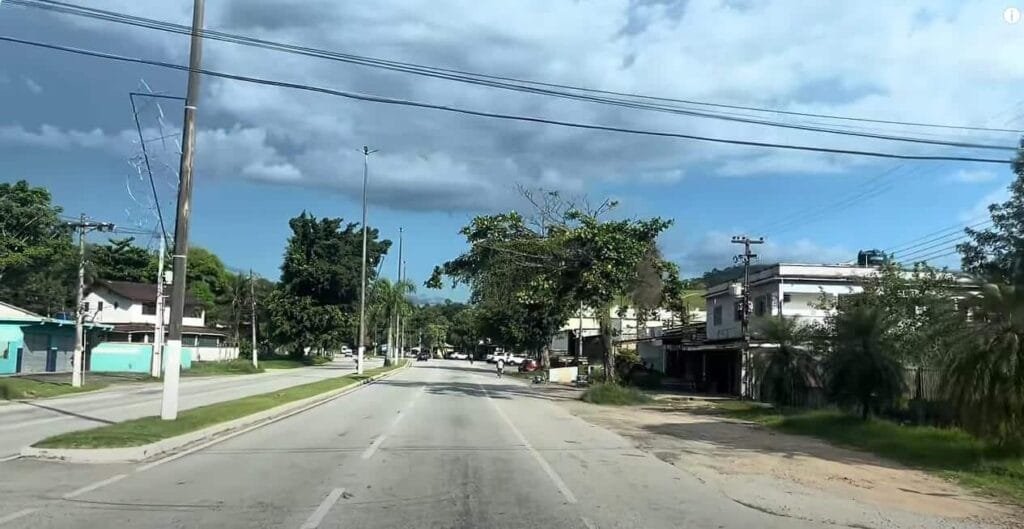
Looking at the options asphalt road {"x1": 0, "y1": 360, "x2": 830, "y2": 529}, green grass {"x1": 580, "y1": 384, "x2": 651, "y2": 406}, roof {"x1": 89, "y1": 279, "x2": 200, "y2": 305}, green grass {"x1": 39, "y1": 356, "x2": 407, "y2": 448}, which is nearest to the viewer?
asphalt road {"x1": 0, "y1": 360, "x2": 830, "y2": 529}

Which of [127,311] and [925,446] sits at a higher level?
[127,311]

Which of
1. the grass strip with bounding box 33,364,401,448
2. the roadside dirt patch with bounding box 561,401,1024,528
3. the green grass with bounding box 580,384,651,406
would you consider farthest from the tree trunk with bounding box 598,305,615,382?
the grass strip with bounding box 33,364,401,448

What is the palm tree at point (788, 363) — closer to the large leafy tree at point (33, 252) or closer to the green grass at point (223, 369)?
the green grass at point (223, 369)

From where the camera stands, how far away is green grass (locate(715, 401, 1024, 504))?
15.1 metres

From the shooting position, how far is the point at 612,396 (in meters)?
37.5

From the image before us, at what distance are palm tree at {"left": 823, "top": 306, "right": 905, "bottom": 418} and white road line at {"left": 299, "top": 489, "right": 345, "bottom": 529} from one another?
18130 millimetres

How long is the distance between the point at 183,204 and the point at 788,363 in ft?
71.5

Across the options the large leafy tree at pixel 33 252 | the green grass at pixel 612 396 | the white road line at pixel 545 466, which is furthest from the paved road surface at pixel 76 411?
the large leafy tree at pixel 33 252

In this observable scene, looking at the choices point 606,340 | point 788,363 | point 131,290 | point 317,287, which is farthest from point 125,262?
point 788,363

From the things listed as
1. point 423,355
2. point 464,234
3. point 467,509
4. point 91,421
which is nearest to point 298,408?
point 91,421

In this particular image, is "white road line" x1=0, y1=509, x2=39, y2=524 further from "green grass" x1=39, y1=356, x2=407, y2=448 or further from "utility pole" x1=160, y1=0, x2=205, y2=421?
"utility pole" x1=160, y1=0, x2=205, y2=421

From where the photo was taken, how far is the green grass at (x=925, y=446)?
15.1 metres

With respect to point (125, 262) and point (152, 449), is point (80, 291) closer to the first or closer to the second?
point (152, 449)

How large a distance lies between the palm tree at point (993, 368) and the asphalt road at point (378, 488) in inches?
228
